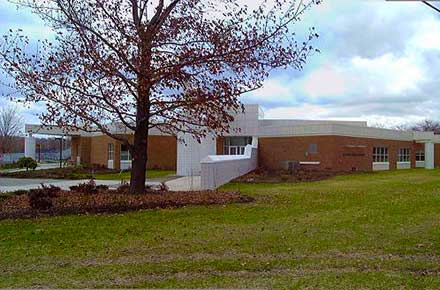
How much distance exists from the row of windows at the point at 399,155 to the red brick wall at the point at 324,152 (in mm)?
721

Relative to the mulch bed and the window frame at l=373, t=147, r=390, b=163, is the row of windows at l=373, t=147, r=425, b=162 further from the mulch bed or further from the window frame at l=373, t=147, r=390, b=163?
the mulch bed

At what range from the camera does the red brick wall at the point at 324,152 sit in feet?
122

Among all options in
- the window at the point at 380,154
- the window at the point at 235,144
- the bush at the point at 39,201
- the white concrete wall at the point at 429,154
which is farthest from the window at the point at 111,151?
the bush at the point at 39,201

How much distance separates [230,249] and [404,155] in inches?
1693

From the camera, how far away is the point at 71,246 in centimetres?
826

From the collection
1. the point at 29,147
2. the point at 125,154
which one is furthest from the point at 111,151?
the point at 29,147

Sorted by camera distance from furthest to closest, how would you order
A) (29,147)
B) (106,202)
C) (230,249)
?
(29,147) < (106,202) < (230,249)

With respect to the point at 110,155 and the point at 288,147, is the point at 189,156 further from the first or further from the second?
the point at 110,155

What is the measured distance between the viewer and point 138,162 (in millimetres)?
15906

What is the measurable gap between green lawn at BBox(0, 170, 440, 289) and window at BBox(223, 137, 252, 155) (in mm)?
28443

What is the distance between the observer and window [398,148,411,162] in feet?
153

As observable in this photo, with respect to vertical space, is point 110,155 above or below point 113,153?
below

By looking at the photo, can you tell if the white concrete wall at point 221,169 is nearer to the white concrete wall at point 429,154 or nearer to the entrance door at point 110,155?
the entrance door at point 110,155

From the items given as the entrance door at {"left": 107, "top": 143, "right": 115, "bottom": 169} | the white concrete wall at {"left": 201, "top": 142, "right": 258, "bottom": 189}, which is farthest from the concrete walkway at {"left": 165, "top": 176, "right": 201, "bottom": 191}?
the entrance door at {"left": 107, "top": 143, "right": 115, "bottom": 169}
